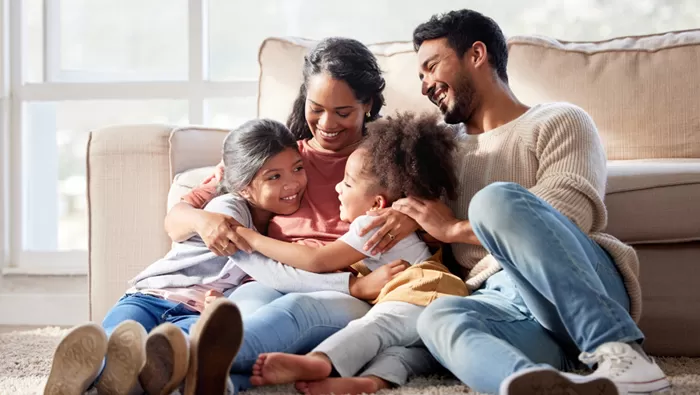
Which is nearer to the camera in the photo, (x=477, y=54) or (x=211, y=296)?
(x=211, y=296)

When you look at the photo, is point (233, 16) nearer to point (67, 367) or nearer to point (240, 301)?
point (240, 301)

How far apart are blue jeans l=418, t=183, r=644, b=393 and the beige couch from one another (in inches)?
14.6

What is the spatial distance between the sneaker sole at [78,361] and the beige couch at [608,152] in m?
0.78

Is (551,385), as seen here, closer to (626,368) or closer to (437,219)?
(626,368)

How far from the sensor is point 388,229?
5.23 ft

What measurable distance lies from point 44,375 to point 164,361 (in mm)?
546

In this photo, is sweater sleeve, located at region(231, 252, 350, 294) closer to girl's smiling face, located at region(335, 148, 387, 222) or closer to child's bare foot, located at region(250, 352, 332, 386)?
girl's smiling face, located at region(335, 148, 387, 222)

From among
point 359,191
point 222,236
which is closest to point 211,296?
point 222,236

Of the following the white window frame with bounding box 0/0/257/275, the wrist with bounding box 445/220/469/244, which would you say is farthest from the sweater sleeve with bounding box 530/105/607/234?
the white window frame with bounding box 0/0/257/275

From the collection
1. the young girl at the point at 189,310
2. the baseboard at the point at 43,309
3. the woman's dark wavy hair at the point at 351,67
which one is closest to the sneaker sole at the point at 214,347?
the young girl at the point at 189,310

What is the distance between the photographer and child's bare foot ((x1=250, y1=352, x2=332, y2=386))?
1.32 meters

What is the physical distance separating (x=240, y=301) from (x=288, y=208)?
0.25m

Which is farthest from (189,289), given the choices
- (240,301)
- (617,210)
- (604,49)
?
(604,49)

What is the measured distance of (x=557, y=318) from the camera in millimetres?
1399
